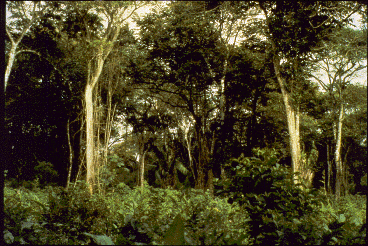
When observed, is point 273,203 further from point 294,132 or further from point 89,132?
point 294,132

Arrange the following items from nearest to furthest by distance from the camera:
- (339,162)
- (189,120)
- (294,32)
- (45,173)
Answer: (45,173) < (339,162) < (294,32) < (189,120)

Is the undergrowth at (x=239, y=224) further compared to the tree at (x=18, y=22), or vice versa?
the tree at (x=18, y=22)

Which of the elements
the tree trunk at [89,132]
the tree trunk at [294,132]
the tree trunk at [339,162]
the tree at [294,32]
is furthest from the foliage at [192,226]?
the tree at [294,32]

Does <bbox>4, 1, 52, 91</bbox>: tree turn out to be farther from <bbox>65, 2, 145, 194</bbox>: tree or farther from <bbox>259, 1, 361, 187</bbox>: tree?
<bbox>259, 1, 361, 187</bbox>: tree

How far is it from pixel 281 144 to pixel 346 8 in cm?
252

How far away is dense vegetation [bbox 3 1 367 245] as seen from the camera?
205 cm

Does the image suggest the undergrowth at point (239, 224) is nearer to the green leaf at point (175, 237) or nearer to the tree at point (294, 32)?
the green leaf at point (175, 237)

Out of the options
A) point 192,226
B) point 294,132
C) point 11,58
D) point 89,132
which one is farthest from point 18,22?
point 294,132

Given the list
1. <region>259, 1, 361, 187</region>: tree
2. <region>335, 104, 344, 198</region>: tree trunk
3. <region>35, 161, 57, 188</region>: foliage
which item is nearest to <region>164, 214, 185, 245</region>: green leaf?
<region>35, 161, 57, 188</region>: foliage

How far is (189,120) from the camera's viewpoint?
7934mm

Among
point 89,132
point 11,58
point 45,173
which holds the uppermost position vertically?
point 11,58

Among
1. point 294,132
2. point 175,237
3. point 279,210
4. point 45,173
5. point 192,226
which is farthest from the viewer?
point 294,132

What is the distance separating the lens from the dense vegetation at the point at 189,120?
2046 millimetres

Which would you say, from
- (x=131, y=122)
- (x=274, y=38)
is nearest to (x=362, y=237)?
(x=131, y=122)
